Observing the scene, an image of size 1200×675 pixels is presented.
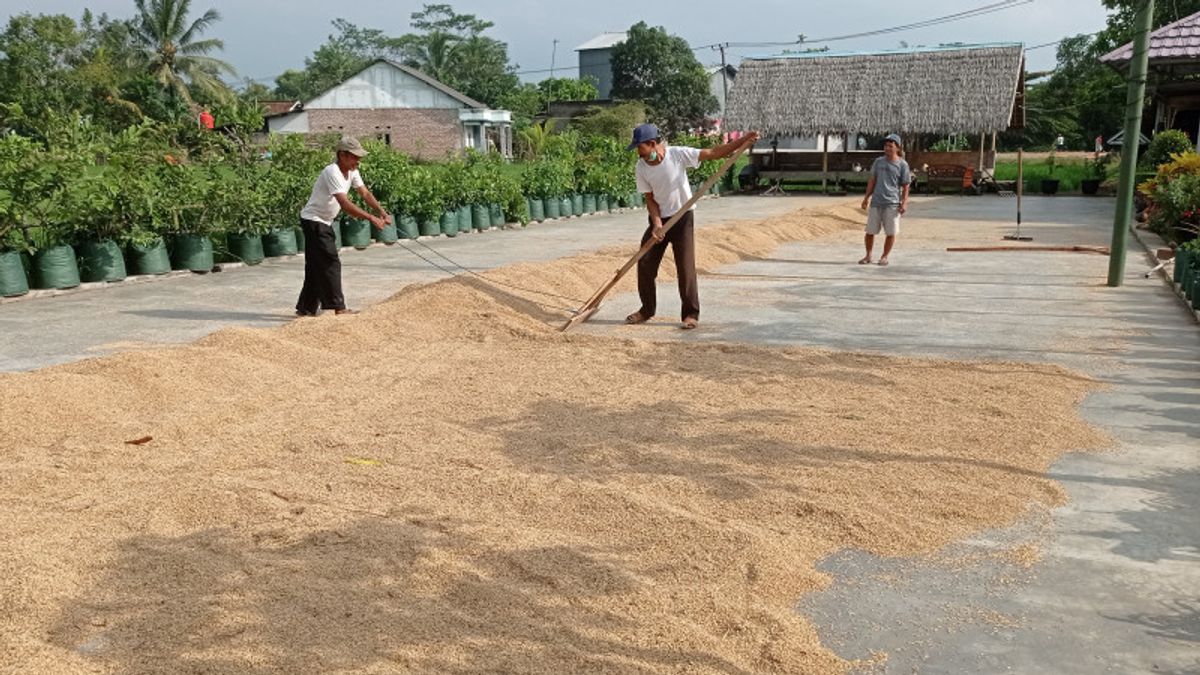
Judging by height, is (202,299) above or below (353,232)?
below

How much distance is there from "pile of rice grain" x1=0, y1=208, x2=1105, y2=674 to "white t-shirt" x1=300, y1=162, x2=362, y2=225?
1442 mm

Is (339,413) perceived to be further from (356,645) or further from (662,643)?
(662,643)

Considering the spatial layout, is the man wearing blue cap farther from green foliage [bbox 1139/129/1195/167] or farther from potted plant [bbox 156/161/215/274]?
green foliage [bbox 1139/129/1195/167]

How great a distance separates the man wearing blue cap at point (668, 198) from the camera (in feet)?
27.3

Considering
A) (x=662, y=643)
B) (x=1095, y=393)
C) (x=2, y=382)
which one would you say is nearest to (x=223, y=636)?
(x=662, y=643)

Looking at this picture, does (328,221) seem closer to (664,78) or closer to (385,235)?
(385,235)

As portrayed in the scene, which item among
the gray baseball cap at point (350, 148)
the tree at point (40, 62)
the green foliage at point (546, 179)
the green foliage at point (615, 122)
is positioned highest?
the tree at point (40, 62)

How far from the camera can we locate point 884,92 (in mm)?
29281

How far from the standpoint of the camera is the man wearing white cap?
862cm

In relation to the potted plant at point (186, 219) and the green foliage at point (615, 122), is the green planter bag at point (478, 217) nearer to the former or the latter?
the potted plant at point (186, 219)

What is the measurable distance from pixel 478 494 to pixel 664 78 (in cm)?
5992

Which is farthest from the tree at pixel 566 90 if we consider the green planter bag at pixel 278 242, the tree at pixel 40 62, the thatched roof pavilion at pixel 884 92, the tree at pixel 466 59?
the green planter bag at pixel 278 242

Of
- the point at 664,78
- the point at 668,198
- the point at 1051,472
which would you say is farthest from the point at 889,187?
the point at 664,78

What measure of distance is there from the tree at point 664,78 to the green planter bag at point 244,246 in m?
48.9
